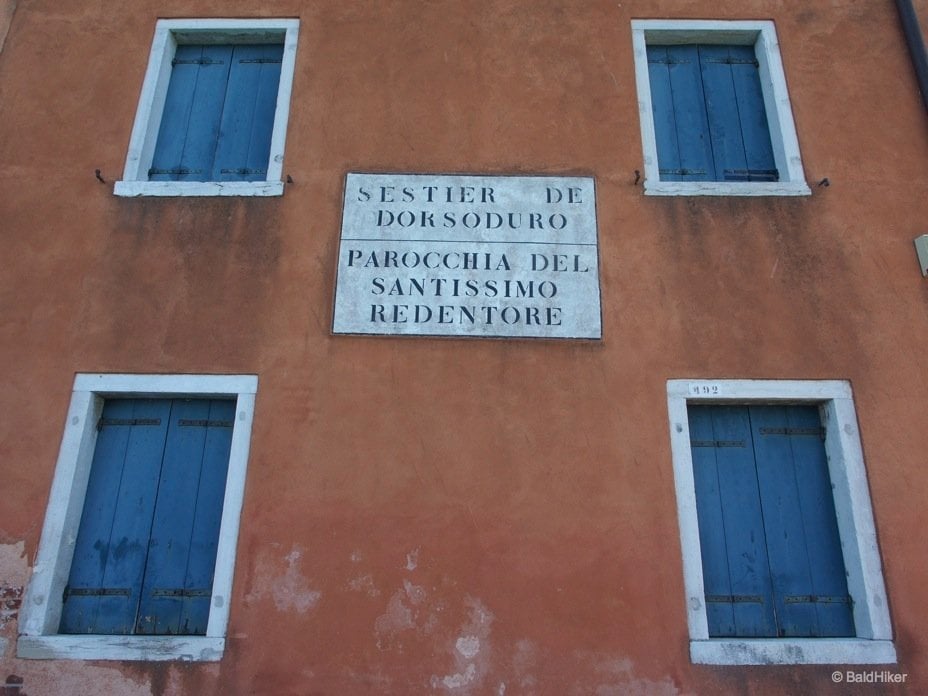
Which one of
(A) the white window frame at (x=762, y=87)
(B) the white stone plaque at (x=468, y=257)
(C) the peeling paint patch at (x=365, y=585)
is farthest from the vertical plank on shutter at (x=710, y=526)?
(C) the peeling paint patch at (x=365, y=585)

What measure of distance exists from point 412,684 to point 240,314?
2.57 metres

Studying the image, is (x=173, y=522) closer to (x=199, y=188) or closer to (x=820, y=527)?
(x=199, y=188)

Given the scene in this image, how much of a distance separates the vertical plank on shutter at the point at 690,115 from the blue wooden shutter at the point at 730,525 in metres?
1.83

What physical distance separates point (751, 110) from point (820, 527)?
3127mm

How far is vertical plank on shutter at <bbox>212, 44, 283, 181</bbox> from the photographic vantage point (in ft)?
19.2

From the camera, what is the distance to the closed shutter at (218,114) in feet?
19.2

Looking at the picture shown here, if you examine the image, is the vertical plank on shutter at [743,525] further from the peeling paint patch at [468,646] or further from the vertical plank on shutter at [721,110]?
the vertical plank on shutter at [721,110]

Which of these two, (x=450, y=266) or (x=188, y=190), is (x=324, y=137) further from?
(x=450, y=266)

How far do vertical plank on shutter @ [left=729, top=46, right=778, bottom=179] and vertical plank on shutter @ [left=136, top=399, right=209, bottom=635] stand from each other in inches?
169

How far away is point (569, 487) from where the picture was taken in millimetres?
4840

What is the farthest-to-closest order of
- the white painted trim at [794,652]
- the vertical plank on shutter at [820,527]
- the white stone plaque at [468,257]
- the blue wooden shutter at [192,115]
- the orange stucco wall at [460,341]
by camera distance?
the blue wooden shutter at [192,115] < the white stone plaque at [468,257] < the vertical plank on shutter at [820,527] < the orange stucco wall at [460,341] < the white painted trim at [794,652]

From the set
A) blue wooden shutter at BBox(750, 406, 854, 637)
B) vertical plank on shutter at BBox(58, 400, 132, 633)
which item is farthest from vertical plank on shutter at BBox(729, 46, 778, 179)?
vertical plank on shutter at BBox(58, 400, 132, 633)

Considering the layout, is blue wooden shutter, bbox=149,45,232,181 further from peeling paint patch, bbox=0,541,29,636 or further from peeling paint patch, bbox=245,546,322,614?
peeling paint patch, bbox=245,546,322,614

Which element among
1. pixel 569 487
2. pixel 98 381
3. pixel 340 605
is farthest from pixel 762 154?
pixel 98 381
